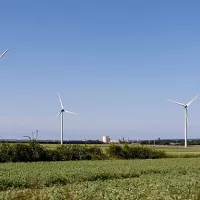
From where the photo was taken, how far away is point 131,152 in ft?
216

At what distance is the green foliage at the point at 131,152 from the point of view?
64312mm

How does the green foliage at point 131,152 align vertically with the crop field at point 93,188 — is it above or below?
above

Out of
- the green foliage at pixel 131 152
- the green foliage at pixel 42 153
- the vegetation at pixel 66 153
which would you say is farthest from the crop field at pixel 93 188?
the green foliage at pixel 131 152

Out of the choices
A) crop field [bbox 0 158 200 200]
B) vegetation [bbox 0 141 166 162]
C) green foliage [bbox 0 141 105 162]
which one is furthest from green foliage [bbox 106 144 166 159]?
crop field [bbox 0 158 200 200]

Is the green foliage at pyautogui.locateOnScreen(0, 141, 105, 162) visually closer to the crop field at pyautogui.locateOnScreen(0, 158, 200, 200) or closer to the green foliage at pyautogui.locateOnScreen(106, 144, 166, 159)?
the green foliage at pyautogui.locateOnScreen(106, 144, 166, 159)

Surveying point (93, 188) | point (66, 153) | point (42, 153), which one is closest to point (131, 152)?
point (66, 153)

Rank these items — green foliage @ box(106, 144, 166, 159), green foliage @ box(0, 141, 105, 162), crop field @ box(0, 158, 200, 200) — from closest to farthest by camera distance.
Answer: crop field @ box(0, 158, 200, 200), green foliage @ box(0, 141, 105, 162), green foliage @ box(106, 144, 166, 159)

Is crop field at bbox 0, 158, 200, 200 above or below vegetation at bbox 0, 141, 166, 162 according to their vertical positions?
below

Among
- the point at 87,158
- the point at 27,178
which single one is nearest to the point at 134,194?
the point at 27,178

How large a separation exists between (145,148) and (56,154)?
1593cm

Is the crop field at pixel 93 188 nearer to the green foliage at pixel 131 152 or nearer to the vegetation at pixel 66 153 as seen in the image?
the vegetation at pixel 66 153

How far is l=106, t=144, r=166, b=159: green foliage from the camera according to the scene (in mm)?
64312

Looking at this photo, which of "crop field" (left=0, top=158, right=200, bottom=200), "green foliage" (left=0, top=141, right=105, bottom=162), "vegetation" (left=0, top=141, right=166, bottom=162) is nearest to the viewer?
"crop field" (left=0, top=158, right=200, bottom=200)

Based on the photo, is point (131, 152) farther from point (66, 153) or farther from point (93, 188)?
point (93, 188)
